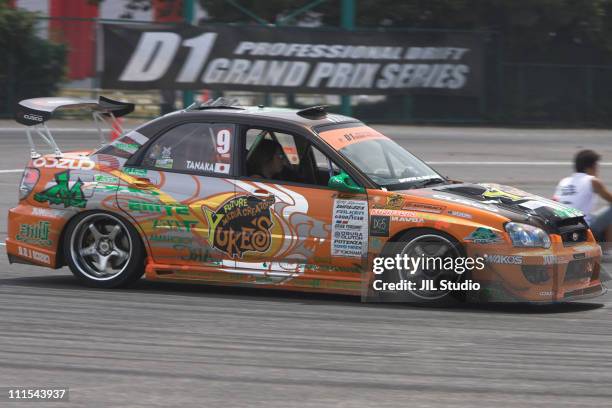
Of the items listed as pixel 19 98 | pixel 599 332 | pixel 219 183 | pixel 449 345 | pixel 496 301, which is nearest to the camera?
pixel 449 345

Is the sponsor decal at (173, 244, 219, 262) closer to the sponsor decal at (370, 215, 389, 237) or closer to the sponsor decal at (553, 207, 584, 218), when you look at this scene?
the sponsor decal at (370, 215, 389, 237)

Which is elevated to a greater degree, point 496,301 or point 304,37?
point 304,37

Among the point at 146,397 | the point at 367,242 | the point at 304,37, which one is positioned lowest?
the point at 146,397

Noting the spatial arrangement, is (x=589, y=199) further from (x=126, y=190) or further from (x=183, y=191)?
(x=126, y=190)

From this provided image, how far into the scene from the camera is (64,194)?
30.0ft

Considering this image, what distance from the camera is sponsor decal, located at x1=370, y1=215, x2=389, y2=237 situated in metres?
8.28

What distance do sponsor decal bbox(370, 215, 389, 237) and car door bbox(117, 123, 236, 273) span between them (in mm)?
1129

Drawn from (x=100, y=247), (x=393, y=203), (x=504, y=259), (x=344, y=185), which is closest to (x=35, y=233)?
(x=100, y=247)

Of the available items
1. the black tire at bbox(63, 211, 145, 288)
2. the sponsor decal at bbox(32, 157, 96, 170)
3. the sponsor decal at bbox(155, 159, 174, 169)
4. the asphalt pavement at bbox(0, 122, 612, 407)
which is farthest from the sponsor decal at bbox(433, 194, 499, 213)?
the sponsor decal at bbox(32, 157, 96, 170)

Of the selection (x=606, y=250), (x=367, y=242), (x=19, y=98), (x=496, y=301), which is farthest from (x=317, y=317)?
(x=19, y=98)

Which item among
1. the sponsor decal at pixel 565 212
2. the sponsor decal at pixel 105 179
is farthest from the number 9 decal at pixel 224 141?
the sponsor decal at pixel 565 212

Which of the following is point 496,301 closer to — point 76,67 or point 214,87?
point 214,87

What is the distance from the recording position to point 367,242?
327 inches

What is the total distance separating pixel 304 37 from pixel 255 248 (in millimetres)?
18687
